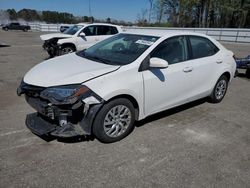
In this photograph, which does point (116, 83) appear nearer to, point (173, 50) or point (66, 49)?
point (173, 50)

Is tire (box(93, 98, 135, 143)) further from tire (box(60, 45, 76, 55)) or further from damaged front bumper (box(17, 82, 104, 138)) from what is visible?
tire (box(60, 45, 76, 55))

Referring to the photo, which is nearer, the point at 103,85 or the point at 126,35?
the point at 103,85

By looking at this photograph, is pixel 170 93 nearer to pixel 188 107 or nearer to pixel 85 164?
pixel 188 107

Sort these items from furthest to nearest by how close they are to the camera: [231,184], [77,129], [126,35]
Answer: [126,35] → [77,129] → [231,184]

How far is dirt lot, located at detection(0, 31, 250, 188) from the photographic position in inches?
111

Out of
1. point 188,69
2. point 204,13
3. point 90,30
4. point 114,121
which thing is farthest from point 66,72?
point 204,13

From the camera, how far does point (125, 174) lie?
2904 mm

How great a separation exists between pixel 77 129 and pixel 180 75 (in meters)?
2.01

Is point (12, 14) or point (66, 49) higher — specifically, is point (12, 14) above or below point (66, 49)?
above

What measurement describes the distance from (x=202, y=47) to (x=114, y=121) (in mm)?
2506

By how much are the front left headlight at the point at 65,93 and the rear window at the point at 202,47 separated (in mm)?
2408

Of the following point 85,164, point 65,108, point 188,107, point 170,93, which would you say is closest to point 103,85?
point 65,108

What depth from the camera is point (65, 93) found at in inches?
125

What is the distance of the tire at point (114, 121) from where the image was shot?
11.0 ft
